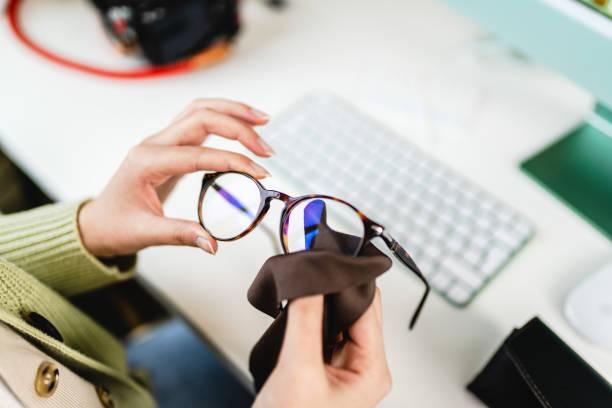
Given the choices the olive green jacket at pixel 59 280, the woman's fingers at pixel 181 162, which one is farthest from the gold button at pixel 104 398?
the woman's fingers at pixel 181 162


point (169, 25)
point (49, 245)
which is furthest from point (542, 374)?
point (169, 25)

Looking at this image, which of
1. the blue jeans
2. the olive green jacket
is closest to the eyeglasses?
the olive green jacket

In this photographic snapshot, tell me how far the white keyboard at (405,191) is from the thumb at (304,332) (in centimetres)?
22

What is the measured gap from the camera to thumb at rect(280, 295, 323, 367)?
0.31 metres

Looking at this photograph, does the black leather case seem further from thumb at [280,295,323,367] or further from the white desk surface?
thumb at [280,295,323,367]

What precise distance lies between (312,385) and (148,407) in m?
0.36

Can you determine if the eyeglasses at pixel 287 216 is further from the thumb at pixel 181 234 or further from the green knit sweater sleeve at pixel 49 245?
the green knit sweater sleeve at pixel 49 245

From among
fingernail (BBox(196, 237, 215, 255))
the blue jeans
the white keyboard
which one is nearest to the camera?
fingernail (BBox(196, 237, 215, 255))

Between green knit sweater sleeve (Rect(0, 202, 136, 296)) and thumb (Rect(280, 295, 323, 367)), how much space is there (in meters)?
A: 0.28

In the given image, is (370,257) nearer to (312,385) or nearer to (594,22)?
(312,385)

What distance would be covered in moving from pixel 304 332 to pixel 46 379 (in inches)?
9.5

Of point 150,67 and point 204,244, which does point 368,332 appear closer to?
point 204,244

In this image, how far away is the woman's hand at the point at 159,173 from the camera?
438 millimetres

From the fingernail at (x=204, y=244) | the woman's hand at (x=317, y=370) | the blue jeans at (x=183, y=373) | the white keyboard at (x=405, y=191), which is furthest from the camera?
the blue jeans at (x=183, y=373)
